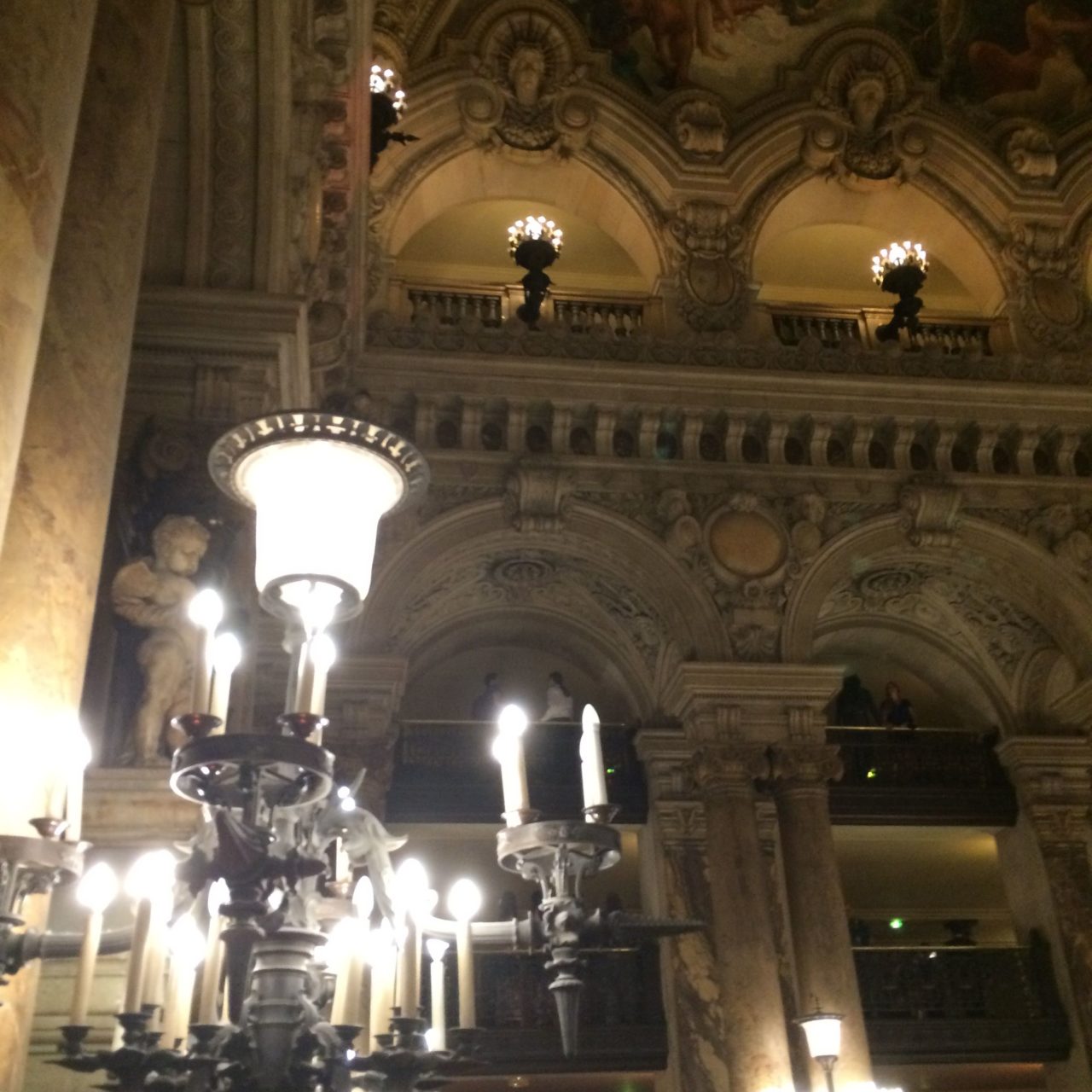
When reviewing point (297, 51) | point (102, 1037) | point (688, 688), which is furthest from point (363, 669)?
point (102, 1037)

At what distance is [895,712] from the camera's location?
14.4 metres

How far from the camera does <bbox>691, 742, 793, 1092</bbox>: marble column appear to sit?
33.4 ft

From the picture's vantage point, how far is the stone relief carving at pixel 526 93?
13812mm

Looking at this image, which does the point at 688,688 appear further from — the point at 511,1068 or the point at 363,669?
the point at 511,1068

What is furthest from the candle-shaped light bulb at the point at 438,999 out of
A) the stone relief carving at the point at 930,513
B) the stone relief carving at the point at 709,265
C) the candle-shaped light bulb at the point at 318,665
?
the stone relief carving at the point at 709,265

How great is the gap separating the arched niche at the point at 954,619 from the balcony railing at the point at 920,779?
499 millimetres

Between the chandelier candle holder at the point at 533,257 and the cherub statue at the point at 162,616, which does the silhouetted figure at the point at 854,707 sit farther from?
the cherub statue at the point at 162,616

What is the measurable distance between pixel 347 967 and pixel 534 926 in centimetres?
41

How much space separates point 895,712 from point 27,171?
1260 cm

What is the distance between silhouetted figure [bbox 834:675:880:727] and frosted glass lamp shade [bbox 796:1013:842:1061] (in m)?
4.92

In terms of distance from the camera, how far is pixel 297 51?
24.6 feet

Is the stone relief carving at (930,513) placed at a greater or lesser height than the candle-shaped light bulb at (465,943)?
greater

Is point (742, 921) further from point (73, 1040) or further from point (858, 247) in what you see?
point (858, 247)

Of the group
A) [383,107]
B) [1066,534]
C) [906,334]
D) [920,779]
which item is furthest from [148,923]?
[906,334]
